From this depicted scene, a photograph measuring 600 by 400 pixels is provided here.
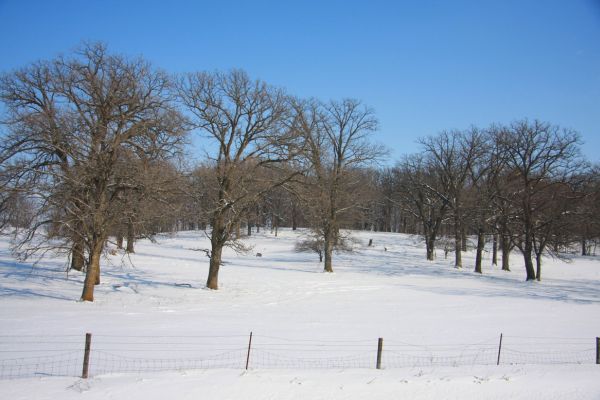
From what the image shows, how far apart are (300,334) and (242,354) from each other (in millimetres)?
2863

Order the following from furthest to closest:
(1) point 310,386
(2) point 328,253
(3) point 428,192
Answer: (3) point 428,192
(2) point 328,253
(1) point 310,386

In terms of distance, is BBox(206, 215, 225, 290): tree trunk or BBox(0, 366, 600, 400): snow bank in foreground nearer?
BBox(0, 366, 600, 400): snow bank in foreground

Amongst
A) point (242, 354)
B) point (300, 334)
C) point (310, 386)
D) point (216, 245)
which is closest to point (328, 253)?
point (216, 245)

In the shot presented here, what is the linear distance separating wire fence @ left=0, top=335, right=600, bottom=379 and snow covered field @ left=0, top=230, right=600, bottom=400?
6 centimetres

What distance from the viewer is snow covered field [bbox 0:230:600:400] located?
24.4 feet

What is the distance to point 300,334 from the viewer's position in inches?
492

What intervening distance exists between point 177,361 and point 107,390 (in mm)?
2427

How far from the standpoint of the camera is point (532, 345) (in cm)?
1225

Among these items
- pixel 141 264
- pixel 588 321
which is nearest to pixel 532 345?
pixel 588 321

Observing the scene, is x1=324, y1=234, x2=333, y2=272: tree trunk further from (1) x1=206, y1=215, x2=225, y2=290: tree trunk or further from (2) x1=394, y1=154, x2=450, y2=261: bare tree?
(2) x1=394, y1=154, x2=450, y2=261: bare tree

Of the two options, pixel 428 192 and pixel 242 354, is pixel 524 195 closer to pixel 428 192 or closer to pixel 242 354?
pixel 428 192

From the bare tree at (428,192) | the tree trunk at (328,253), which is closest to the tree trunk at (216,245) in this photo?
the tree trunk at (328,253)

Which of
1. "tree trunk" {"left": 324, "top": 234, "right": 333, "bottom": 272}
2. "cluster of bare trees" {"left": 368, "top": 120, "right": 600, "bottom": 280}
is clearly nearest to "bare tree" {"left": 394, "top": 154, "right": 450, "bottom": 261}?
"cluster of bare trees" {"left": 368, "top": 120, "right": 600, "bottom": 280}

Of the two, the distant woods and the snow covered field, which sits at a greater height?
the distant woods
